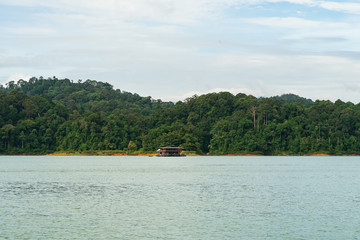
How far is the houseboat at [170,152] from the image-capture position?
18500 centimetres

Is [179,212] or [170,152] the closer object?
[179,212]

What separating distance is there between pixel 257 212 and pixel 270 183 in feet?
93.1

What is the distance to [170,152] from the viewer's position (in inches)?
7500

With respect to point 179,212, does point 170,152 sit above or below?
above

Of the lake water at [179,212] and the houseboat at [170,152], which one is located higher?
the houseboat at [170,152]

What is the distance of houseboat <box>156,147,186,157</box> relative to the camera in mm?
185000

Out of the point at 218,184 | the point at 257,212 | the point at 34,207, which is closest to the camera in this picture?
the point at 257,212

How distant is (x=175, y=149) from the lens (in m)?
188

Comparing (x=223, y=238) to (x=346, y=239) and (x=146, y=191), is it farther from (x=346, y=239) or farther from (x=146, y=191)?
(x=146, y=191)

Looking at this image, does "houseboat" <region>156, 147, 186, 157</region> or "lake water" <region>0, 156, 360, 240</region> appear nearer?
"lake water" <region>0, 156, 360, 240</region>

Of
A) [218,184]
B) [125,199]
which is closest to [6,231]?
[125,199]

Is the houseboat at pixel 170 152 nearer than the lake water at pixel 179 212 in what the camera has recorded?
No

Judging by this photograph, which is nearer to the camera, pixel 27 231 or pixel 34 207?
pixel 27 231

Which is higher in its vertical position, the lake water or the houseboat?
the houseboat
